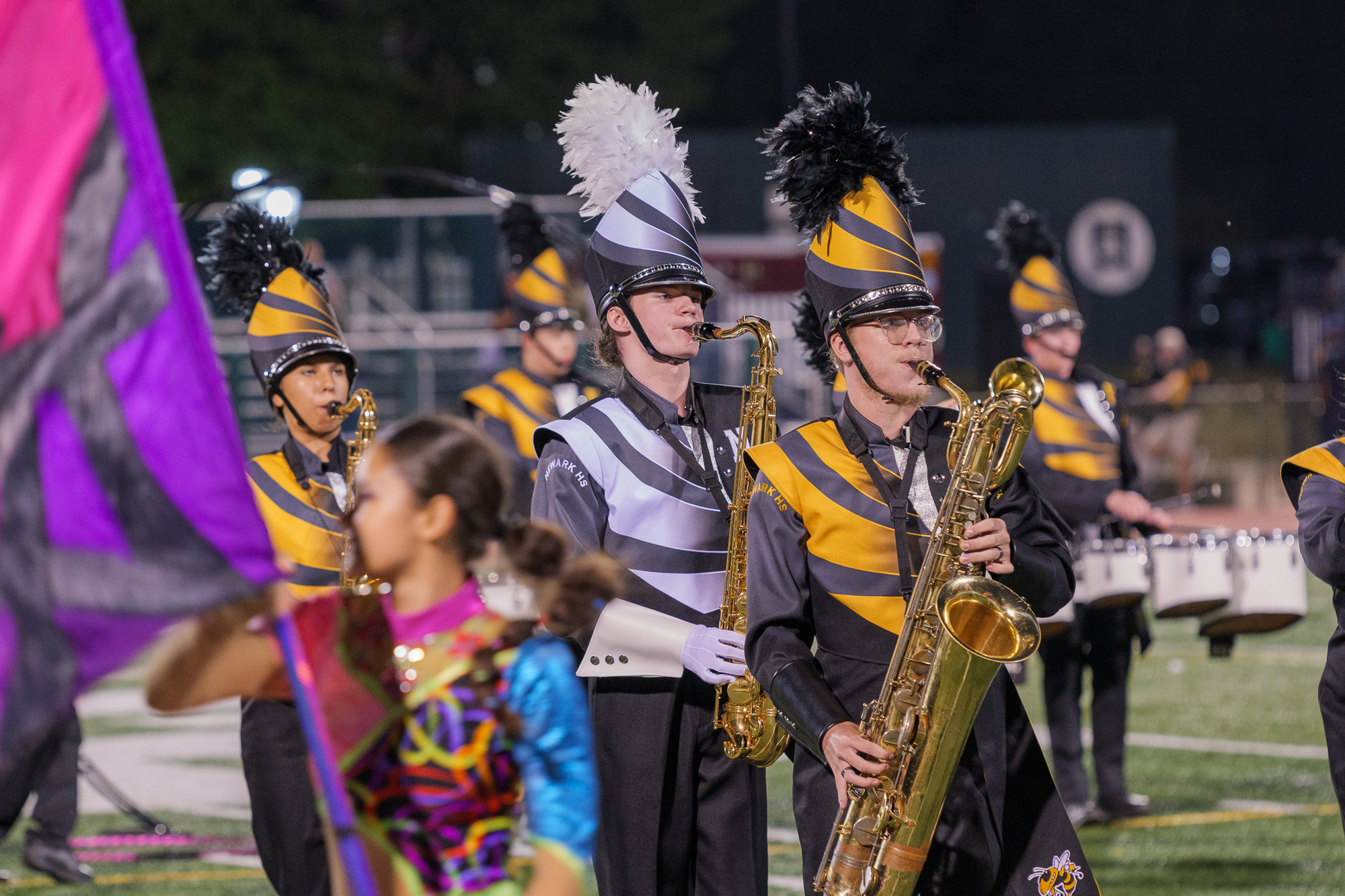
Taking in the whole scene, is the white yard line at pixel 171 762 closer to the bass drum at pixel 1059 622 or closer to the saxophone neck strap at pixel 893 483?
the bass drum at pixel 1059 622

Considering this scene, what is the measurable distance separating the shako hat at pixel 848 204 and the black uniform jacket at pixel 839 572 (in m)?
0.36

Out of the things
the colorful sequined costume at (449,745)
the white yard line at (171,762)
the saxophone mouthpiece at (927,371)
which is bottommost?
the white yard line at (171,762)

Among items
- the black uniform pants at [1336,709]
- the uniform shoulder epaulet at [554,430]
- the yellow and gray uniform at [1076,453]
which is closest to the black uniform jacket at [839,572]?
the uniform shoulder epaulet at [554,430]

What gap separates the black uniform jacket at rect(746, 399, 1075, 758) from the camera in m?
3.71

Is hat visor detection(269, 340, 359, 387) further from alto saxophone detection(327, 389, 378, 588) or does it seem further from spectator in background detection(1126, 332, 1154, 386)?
spectator in background detection(1126, 332, 1154, 386)

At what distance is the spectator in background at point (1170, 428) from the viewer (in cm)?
2039

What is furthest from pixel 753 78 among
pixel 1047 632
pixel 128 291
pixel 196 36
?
pixel 128 291

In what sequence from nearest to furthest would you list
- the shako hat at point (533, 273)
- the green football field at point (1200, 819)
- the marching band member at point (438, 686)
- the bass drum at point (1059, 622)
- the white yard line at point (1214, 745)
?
the marching band member at point (438, 686) → the green football field at point (1200, 819) → the bass drum at point (1059, 622) → the white yard line at point (1214, 745) → the shako hat at point (533, 273)

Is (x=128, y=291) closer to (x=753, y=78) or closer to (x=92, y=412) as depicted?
(x=92, y=412)

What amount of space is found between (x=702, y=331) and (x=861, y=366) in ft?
2.34

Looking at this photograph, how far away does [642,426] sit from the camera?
4.52m

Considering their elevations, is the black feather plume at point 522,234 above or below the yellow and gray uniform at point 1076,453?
above

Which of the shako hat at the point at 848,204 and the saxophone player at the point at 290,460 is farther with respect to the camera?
the saxophone player at the point at 290,460

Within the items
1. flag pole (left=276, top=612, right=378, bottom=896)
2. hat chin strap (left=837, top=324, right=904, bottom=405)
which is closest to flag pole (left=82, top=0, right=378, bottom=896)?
flag pole (left=276, top=612, right=378, bottom=896)
